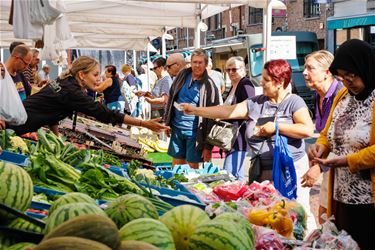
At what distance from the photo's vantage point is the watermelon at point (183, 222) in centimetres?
236

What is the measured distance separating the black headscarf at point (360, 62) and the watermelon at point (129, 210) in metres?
1.83

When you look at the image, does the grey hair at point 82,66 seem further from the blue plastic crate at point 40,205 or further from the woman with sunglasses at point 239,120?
the blue plastic crate at point 40,205

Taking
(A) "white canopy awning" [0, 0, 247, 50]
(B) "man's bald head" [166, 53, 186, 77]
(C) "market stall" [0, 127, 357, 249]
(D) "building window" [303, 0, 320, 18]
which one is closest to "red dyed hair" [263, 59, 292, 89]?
(C) "market stall" [0, 127, 357, 249]

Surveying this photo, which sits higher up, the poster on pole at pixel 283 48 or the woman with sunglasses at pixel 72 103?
the poster on pole at pixel 283 48

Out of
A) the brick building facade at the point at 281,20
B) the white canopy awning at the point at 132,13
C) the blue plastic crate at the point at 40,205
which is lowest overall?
the blue plastic crate at the point at 40,205

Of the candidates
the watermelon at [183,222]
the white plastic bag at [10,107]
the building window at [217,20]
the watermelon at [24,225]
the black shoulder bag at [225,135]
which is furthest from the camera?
the building window at [217,20]

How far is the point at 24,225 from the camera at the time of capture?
7.30 ft

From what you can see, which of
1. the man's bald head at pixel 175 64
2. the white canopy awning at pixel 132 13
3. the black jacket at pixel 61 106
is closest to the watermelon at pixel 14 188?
the black jacket at pixel 61 106

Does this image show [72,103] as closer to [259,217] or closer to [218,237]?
[259,217]

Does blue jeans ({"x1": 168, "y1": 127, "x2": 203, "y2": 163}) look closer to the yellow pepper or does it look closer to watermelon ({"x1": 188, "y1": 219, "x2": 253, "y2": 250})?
the yellow pepper

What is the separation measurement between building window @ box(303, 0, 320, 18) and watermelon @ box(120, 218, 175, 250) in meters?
37.7

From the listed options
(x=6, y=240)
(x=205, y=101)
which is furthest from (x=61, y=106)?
(x=6, y=240)

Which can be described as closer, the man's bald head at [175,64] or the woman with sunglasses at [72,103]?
the woman with sunglasses at [72,103]

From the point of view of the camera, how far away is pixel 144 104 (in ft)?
56.9
